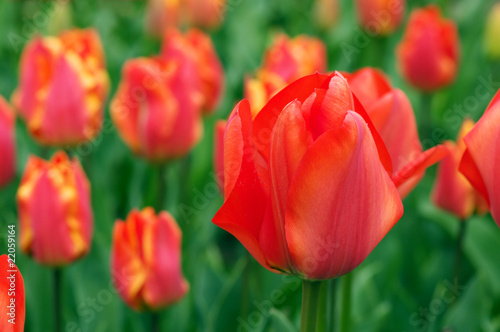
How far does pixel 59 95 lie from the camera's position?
1.38 metres

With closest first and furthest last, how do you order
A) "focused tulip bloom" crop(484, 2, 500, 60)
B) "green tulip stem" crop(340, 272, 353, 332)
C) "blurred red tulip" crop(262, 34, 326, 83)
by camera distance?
1. "green tulip stem" crop(340, 272, 353, 332)
2. "blurred red tulip" crop(262, 34, 326, 83)
3. "focused tulip bloom" crop(484, 2, 500, 60)

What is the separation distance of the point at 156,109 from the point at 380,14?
3.96ft

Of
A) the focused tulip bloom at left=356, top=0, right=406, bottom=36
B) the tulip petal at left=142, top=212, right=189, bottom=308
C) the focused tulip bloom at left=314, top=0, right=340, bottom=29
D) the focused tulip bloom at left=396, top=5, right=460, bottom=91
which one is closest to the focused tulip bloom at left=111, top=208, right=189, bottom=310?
the tulip petal at left=142, top=212, right=189, bottom=308

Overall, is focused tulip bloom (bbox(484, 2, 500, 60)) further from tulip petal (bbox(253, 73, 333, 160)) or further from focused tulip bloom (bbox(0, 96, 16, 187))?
tulip petal (bbox(253, 73, 333, 160))

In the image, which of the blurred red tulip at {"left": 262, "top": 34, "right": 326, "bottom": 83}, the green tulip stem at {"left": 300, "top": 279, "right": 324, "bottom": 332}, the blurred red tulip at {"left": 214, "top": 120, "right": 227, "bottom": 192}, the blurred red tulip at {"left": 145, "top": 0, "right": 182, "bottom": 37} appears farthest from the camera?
the blurred red tulip at {"left": 145, "top": 0, "right": 182, "bottom": 37}

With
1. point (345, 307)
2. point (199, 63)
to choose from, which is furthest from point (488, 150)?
point (199, 63)

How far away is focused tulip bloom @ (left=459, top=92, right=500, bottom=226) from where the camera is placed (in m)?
0.59

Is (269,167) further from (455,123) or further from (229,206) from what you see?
(455,123)

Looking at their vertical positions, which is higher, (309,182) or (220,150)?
(309,182)

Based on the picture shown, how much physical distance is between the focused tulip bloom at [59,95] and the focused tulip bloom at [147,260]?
0.46 m

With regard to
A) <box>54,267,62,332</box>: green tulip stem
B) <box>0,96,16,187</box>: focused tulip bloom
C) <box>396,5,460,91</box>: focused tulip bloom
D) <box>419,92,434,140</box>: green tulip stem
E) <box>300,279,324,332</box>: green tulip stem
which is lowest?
<box>419,92,434,140</box>: green tulip stem

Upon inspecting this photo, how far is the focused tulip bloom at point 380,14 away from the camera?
231 cm

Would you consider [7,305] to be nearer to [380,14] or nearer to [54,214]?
[54,214]

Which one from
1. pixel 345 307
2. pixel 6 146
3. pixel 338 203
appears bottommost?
pixel 6 146
